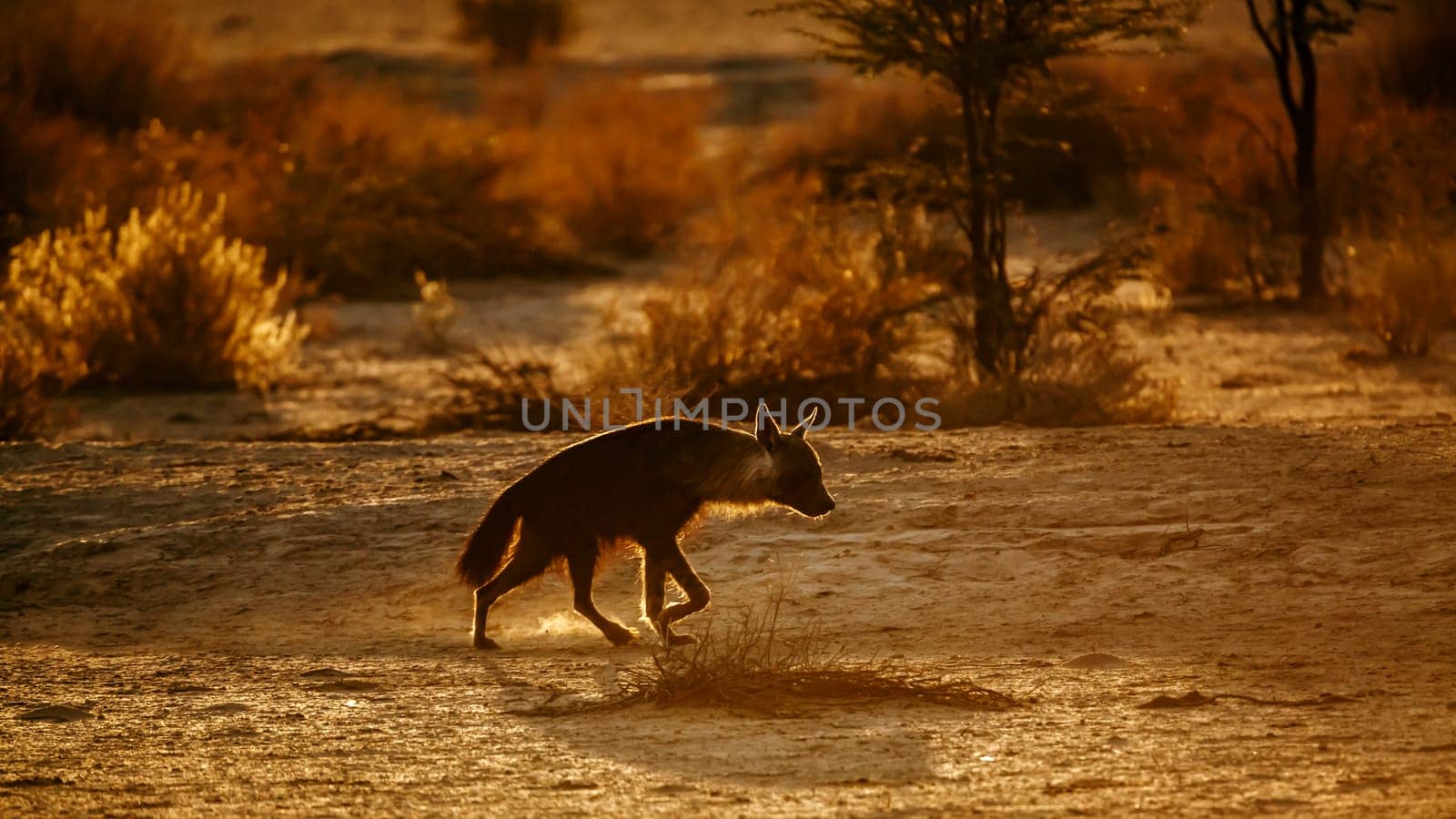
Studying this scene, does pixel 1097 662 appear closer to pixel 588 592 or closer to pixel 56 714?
pixel 588 592

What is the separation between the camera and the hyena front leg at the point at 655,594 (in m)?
7.63

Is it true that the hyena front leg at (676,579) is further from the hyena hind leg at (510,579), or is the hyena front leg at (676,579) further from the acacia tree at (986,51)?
the acacia tree at (986,51)

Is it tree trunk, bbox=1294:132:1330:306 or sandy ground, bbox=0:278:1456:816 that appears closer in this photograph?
sandy ground, bbox=0:278:1456:816

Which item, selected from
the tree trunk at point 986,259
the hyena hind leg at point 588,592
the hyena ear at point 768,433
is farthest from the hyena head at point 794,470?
the tree trunk at point 986,259

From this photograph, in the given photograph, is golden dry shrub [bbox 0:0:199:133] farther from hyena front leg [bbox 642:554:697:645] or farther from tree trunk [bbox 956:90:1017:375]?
hyena front leg [bbox 642:554:697:645]

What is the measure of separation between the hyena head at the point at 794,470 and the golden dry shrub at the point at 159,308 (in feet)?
29.3

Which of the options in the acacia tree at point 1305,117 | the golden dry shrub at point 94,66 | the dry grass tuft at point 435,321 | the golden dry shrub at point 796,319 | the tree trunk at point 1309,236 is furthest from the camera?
the golden dry shrub at point 94,66

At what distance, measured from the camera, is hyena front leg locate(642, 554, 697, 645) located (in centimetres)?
763

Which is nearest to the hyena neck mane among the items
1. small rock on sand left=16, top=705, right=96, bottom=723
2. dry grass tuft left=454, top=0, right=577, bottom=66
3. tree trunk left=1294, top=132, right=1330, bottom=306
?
small rock on sand left=16, top=705, right=96, bottom=723

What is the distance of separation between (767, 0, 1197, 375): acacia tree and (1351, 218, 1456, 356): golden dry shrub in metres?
3.56

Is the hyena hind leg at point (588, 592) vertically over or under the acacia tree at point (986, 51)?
under

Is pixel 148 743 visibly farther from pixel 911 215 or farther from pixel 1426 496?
pixel 911 215

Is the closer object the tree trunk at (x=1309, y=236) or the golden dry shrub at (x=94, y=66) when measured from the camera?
the tree trunk at (x=1309, y=236)

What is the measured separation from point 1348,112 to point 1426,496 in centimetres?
1575
